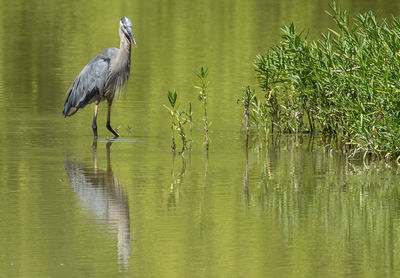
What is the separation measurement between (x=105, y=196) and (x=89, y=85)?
4.56 metres

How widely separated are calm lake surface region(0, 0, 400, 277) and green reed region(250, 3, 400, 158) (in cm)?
29

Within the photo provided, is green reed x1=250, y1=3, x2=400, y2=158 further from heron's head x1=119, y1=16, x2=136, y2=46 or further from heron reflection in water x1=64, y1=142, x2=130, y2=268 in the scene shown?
heron reflection in water x1=64, y1=142, x2=130, y2=268

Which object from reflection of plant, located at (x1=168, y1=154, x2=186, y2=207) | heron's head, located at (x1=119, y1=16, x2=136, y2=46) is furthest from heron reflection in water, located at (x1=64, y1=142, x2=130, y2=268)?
heron's head, located at (x1=119, y1=16, x2=136, y2=46)

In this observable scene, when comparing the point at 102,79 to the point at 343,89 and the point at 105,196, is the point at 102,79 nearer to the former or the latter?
the point at 343,89

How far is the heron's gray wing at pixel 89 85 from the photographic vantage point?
46.0ft

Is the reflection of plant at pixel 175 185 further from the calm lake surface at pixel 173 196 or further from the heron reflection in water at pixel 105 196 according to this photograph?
the heron reflection in water at pixel 105 196

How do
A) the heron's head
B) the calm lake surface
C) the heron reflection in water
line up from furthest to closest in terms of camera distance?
1. the heron's head
2. the heron reflection in water
3. the calm lake surface

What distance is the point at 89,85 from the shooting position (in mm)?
14039

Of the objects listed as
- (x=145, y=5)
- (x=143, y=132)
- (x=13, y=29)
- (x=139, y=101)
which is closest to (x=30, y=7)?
(x=145, y=5)

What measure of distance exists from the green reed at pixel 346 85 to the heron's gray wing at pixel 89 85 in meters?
2.14

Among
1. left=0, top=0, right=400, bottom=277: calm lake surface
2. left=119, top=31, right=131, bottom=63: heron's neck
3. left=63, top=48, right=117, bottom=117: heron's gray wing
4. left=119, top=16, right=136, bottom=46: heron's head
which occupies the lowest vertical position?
left=0, top=0, right=400, bottom=277: calm lake surface

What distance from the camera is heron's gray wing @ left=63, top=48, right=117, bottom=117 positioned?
1402 centimetres

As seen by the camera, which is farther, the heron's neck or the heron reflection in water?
the heron's neck

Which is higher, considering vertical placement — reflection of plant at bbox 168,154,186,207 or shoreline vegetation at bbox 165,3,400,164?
shoreline vegetation at bbox 165,3,400,164
